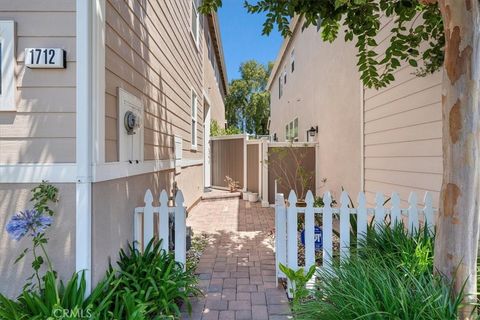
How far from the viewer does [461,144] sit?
205 cm

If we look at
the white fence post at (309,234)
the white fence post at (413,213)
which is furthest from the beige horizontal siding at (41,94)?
A: the white fence post at (413,213)

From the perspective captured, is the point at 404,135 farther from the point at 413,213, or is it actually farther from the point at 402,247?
the point at 402,247

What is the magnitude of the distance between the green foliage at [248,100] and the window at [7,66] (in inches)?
1220

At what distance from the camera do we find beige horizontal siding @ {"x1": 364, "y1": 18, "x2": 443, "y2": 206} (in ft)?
11.5

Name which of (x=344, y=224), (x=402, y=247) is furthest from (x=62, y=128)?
(x=402, y=247)

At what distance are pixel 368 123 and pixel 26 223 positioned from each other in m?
5.04

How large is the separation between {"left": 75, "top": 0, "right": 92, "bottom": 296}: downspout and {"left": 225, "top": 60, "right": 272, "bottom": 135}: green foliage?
1216 inches

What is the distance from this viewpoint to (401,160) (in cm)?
423

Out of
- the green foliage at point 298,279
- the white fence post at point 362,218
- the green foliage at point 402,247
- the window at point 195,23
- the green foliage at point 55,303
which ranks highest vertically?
the window at point 195,23

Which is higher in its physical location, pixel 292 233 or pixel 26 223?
pixel 26 223

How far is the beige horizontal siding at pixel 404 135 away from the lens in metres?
3.52

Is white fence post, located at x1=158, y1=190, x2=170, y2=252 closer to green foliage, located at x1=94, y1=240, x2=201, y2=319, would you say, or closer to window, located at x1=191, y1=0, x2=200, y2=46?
green foliage, located at x1=94, y1=240, x2=201, y2=319

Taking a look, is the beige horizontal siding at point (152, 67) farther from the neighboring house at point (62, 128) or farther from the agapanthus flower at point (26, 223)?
the agapanthus flower at point (26, 223)

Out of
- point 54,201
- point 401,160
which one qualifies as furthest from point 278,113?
point 54,201
